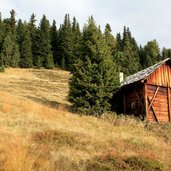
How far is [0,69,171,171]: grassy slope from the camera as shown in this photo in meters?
13.1

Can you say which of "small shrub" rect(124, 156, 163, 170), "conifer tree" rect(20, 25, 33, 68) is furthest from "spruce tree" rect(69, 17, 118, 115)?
"conifer tree" rect(20, 25, 33, 68)

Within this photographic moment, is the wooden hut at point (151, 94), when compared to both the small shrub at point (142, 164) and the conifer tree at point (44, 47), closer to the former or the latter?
the small shrub at point (142, 164)

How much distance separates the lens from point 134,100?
99.0ft

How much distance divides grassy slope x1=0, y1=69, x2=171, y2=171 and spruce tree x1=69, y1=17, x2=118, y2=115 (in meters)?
1.93

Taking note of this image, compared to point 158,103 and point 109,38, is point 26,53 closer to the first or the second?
point 109,38

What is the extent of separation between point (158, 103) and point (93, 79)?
19.2 feet

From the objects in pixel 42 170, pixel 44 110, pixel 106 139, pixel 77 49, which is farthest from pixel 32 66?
pixel 42 170

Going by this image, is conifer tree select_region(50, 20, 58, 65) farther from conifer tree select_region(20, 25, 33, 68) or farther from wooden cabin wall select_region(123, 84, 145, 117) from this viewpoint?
wooden cabin wall select_region(123, 84, 145, 117)

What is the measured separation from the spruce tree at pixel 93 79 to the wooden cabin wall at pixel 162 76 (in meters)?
2.93

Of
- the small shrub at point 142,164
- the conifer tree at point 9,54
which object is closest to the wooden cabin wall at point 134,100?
the small shrub at point 142,164

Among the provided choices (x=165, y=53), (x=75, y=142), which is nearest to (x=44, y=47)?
(x=165, y=53)

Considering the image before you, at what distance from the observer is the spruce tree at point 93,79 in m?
27.3

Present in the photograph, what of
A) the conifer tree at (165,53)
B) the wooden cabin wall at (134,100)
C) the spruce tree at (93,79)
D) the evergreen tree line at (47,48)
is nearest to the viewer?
the spruce tree at (93,79)

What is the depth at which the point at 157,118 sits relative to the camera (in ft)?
94.6
